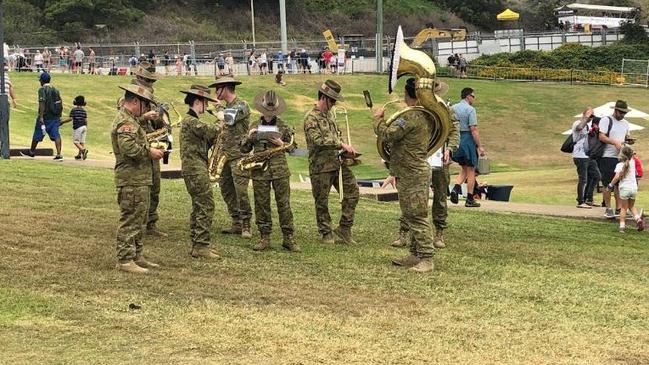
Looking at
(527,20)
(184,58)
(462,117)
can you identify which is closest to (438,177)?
(462,117)

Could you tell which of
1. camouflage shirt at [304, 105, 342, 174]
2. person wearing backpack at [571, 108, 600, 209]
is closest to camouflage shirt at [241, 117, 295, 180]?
camouflage shirt at [304, 105, 342, 174]

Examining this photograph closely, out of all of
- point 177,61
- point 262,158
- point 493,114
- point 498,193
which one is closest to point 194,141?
point 262,158

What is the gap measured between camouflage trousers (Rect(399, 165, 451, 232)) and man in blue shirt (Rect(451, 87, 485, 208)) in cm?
330

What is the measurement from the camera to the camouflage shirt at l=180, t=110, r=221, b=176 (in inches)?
410

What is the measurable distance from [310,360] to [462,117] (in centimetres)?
949

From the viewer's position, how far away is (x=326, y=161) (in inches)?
464

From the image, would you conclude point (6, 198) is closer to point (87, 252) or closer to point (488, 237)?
point (87, 252)

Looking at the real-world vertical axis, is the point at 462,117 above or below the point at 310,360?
above

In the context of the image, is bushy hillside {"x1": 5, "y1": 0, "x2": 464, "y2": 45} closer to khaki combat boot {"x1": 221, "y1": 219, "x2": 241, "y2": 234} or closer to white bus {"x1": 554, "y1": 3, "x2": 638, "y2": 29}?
white bus {"x1": 554, "y1": 3, "x2": 638, "y2": 29}

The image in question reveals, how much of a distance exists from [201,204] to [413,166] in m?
2.39

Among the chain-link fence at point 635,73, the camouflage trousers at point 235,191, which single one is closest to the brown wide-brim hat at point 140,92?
the camouflage trousers at point 235,191

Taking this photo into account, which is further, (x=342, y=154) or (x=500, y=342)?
(x=342, y=154)

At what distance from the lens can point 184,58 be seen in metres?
48.3

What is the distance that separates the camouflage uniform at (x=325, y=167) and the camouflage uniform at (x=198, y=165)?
138 centimetres
